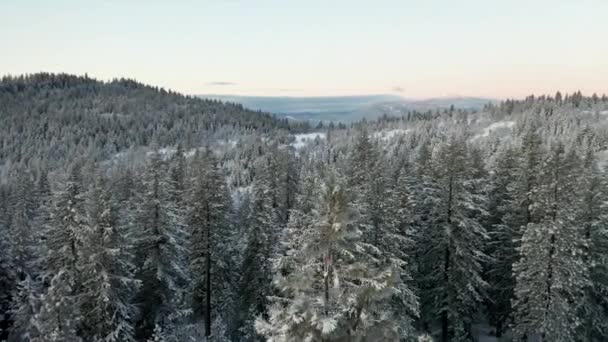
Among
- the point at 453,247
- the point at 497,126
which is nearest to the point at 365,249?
the point at 453,247

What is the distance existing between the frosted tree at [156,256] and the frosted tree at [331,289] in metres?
15.0

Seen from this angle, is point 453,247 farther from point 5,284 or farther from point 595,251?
point 5,284

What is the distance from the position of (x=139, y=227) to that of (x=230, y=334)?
9840 mm

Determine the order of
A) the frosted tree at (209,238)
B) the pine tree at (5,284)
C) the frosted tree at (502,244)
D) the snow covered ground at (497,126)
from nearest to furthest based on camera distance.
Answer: the frosted tree at (209,238)
the frosted tree at (502,244)
the pine tree at (5,284)
the snow covered ground at (497,126)

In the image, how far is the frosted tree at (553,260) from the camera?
23.9 metres

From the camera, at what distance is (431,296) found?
28.2m

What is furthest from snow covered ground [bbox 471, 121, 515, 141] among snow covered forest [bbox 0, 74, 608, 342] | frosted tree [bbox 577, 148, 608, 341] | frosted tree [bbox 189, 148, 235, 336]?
frosted tree [bbox 189, 148, 235, 336]

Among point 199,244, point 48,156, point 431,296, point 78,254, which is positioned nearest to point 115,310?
point 78,254

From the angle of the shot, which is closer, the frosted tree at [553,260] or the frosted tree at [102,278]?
the frosted tree at [102,278]

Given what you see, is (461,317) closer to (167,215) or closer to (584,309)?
(584,309)

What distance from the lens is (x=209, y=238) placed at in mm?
28188

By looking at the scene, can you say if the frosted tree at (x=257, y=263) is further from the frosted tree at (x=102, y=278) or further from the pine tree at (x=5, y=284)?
the pine tree at (x=5, y=284)

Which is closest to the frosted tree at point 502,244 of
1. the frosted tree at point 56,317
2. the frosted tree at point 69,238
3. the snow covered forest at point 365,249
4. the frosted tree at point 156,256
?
the snow covered forest at point 365,249

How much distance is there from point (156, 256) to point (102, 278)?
417cm
